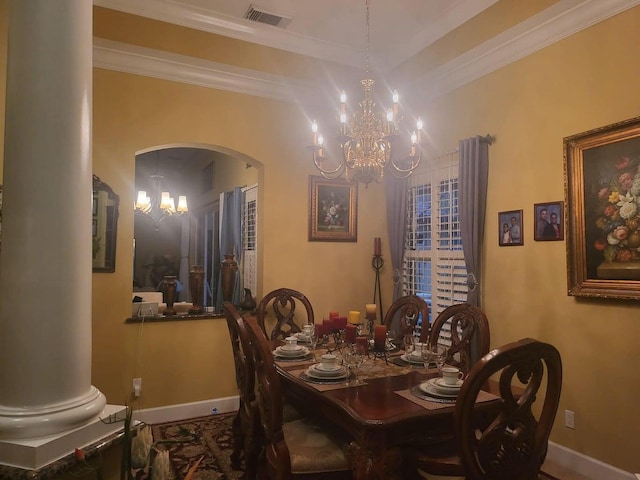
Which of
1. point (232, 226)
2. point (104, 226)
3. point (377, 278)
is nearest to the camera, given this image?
point (104, 226)

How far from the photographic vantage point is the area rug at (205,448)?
9.09 feet

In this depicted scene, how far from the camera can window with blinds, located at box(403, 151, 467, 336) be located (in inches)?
154

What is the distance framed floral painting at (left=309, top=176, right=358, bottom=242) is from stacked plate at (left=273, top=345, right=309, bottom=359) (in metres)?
1.75

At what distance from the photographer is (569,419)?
293 cm

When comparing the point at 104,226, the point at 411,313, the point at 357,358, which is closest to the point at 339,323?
the point at 357,358

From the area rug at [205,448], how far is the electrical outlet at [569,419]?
1.18ft

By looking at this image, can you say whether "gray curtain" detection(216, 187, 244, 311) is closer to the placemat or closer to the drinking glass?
the drinking glass

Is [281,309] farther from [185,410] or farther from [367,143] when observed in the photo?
[367,143]

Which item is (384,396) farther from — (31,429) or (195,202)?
(195,202)

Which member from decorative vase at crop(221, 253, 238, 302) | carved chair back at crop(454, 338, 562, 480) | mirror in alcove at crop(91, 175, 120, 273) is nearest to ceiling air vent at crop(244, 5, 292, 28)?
mirror in alcove at crop(91, 175, 120, 273)

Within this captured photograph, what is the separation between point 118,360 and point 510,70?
3.86 metres

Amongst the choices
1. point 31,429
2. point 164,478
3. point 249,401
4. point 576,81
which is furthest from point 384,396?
point 576,81

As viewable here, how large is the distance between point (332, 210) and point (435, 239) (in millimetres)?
1075

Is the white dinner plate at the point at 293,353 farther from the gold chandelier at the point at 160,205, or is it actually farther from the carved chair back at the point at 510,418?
the gold chandelier at the point at 160,205
